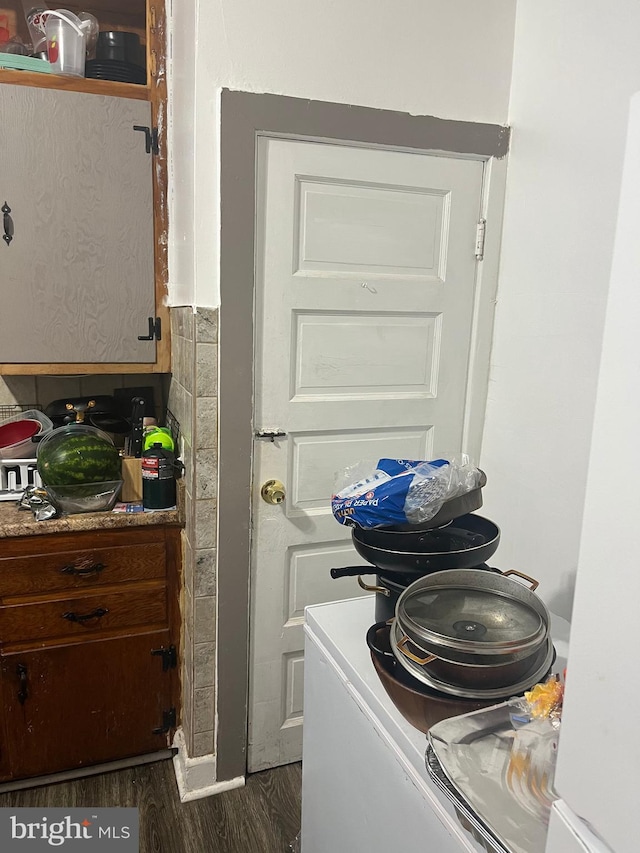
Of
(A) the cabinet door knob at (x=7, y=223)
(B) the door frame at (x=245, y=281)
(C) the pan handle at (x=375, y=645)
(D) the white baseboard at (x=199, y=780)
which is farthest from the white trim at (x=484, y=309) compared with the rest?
(A) the cabinet door knob at (x=7, y=223)

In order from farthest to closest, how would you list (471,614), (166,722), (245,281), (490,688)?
(166,722) < (245,281) < (471,614) < (490,688)

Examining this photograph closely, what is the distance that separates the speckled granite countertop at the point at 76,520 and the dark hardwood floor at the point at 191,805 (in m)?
0.84

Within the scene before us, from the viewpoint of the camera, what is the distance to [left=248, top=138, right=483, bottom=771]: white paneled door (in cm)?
185

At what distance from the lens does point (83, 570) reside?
6.31 ft

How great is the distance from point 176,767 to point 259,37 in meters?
2.21

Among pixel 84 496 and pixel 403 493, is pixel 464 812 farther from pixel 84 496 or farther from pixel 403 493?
pixel 84 496

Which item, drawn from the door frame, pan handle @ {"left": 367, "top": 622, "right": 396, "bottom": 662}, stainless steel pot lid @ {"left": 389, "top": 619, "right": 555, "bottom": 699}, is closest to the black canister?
the door frame

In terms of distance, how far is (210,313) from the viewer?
177cm

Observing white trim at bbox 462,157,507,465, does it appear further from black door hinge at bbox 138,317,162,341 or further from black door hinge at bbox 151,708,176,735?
black door hinge at bbox 151,708,176,735

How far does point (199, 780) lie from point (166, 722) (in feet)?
0.70

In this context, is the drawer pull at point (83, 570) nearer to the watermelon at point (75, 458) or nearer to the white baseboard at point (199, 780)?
the watermelon at point (75, 458)

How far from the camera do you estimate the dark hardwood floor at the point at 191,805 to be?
1.84 metres

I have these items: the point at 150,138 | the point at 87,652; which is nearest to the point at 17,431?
the point at 87,652

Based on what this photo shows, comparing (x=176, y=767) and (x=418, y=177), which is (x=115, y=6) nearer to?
(x=418, y=177)
